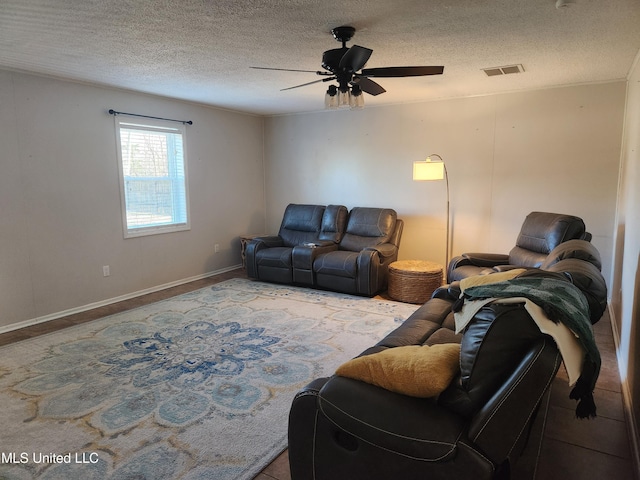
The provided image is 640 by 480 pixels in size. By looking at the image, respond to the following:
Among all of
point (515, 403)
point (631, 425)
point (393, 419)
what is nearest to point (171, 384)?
point (393, 419)

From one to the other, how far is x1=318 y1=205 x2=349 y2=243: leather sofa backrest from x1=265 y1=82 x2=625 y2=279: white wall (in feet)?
1.49

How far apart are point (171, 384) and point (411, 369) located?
6.36 feet

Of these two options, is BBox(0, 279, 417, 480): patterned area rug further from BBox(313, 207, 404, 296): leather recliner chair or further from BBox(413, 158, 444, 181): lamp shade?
BBox(413, 158, 444, 181): lamp shade

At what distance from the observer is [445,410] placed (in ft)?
4.49

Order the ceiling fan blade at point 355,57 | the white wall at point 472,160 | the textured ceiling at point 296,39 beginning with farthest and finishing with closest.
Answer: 1. the white wall at point 472,160
2. the ceiling fan blade at point 355,57
3. the textured ceiling at point 296,39

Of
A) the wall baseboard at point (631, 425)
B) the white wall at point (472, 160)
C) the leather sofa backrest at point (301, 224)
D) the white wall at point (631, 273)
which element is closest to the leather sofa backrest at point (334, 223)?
the leather sofa backrest at point (301, 224)

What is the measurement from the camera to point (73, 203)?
4250 mm

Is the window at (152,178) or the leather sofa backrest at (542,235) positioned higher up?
the window at (152,178)

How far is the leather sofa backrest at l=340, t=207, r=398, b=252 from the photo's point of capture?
5.29 m

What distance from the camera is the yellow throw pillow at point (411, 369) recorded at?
1386 millimetres

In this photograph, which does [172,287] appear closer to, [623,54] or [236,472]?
[236,472]

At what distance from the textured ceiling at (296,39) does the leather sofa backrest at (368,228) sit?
1674mm

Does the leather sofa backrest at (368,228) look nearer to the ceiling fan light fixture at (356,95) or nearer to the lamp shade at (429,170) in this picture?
the lamp shade at (429,170)

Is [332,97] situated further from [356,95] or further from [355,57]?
[355,57]
